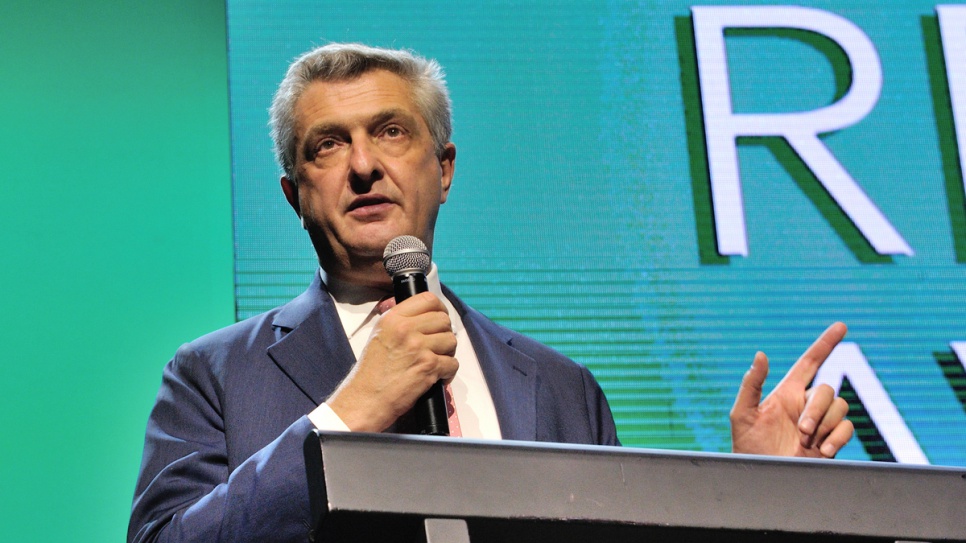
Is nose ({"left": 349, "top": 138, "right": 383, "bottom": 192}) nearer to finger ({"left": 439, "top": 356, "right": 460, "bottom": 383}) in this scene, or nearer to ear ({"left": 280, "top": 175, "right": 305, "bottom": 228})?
ear ({"left": 280, "top": 175, "right": 305, "bottom": 228})

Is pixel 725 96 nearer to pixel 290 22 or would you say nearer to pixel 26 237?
pixel 290 22

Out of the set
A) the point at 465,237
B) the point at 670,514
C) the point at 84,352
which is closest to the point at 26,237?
the point at 84,352

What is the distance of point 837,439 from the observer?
1.51 meters

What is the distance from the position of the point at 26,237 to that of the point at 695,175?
5.27ft

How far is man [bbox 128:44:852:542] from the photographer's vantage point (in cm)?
124

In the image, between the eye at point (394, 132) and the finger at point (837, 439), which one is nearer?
the finger at point (837, 439)

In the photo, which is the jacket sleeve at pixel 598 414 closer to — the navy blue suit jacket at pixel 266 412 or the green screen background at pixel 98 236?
the navy blue suit jacket at pixel 266 412

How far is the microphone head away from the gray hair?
53 centimetres

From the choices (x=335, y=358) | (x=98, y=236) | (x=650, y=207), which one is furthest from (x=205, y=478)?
(x=650, y=207)

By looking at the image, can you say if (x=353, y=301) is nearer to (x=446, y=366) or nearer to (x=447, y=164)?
(x=447, y=164)

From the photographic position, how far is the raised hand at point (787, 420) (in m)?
1.52

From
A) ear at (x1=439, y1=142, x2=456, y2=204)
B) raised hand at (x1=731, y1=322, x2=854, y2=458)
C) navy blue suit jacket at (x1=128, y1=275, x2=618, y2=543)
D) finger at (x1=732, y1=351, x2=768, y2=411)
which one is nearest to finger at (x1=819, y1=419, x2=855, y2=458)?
raised hand at (x1=731, y1=322, x2=854, y2=458)

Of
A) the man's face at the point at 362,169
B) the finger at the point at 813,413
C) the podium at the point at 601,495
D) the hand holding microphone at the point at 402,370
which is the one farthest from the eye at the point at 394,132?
the podium at the point at 601,495

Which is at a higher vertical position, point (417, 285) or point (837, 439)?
point (417, 285)
